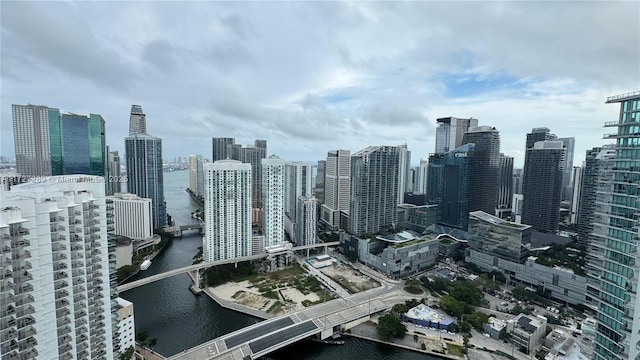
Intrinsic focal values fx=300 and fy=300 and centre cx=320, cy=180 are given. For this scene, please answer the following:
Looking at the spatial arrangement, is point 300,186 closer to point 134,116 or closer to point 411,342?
point 411,342

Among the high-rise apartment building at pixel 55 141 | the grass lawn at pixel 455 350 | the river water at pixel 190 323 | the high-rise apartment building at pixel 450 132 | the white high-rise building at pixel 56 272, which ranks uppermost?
the high-rise apartment building at pixel 450 132

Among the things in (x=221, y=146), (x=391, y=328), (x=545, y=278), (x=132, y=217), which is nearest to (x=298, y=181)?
(x=132, y=217)

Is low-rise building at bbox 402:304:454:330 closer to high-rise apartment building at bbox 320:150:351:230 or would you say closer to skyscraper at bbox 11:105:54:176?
high-rise apartment building at bbox 320:150:351:230

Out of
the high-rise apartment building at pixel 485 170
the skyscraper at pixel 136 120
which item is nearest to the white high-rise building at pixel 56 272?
the high-rise apartment building at pixel 485 170

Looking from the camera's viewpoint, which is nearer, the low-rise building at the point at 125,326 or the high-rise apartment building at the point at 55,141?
the low-rise building at the point at 125,326

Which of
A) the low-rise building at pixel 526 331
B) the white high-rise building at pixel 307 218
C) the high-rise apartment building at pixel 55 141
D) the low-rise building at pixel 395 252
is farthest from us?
the white high-rise building at pixel 307 218

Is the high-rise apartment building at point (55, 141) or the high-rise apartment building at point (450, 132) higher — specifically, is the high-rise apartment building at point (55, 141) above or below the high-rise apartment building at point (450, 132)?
below

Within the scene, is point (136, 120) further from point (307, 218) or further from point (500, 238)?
point (500, 238)

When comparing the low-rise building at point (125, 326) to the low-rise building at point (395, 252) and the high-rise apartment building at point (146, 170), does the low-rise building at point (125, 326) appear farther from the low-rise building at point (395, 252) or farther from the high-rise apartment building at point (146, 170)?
the high-rise apartment building at point (146, 170)
